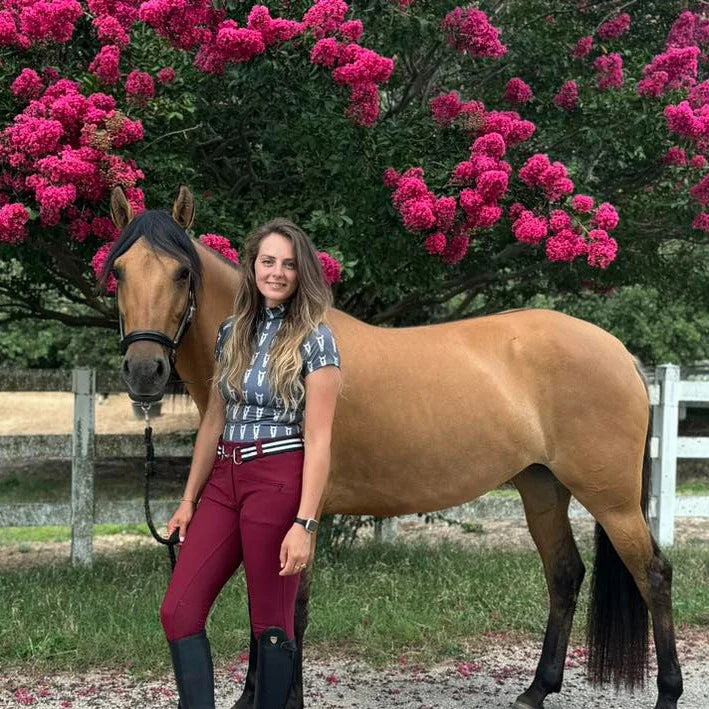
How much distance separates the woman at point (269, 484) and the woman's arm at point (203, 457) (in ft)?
0.57

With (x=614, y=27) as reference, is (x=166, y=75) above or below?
below

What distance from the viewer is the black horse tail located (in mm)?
3957

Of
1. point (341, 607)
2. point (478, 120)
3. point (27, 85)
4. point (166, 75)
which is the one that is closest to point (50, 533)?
point (341, 607)

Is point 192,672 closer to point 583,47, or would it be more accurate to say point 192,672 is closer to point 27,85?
point 27,85

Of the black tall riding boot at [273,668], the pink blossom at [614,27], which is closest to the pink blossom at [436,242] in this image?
the pink blossom at [614,27]

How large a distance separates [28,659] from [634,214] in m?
4.80

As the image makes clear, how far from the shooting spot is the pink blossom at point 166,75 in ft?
14.1

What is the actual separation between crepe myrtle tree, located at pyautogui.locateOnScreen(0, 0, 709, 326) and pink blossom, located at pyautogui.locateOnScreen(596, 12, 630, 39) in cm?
1

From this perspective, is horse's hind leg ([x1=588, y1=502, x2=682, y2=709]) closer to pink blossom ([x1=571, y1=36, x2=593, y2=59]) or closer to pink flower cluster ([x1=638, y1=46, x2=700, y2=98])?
pink flower cluster ([x1=638, y1=46, x2=700, y2=98])

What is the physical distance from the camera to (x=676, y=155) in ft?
16.7

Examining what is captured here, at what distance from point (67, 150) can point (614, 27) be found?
12.2ft

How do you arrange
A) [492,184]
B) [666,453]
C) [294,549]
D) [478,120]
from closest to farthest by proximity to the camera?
[294,549], [492,184], [478,120], [666,453]

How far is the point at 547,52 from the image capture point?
219 inches

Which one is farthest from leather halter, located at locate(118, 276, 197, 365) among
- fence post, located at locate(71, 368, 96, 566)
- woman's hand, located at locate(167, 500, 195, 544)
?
fence post, located at locate(71, 368, 96, 566)
